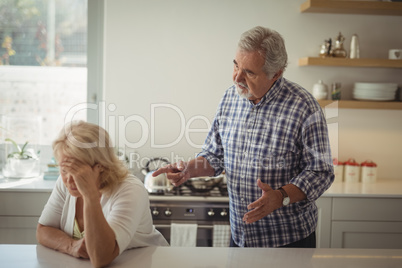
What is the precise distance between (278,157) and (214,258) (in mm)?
648

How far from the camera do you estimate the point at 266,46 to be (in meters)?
2.00

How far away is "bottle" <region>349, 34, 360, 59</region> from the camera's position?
346cm

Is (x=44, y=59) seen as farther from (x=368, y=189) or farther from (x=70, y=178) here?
(x=368, y=189)

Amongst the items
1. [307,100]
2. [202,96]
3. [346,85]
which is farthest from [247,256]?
[346,85]

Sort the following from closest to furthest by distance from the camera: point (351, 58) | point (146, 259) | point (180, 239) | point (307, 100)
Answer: point (146, 259) → point (307, 100) → point (180, 239) → point (351, 58)

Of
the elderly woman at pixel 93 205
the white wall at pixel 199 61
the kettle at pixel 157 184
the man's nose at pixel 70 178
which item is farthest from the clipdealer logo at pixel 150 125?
the man's nose at pixel 70 178

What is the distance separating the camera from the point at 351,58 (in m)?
3.41

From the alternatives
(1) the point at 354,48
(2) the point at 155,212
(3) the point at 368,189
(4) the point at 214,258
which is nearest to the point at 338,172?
(3) the point at 368,189

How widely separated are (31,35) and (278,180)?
8.00 ft

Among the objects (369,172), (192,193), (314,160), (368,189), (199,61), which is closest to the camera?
(314,160)

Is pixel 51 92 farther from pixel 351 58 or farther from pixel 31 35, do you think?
pixel 351 58

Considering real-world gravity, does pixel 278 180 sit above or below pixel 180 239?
above

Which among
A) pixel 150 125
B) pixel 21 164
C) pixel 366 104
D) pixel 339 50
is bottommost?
pixel 21 164

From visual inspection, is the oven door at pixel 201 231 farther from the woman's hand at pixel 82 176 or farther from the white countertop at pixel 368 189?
the woman's hand at pixel 82 176
